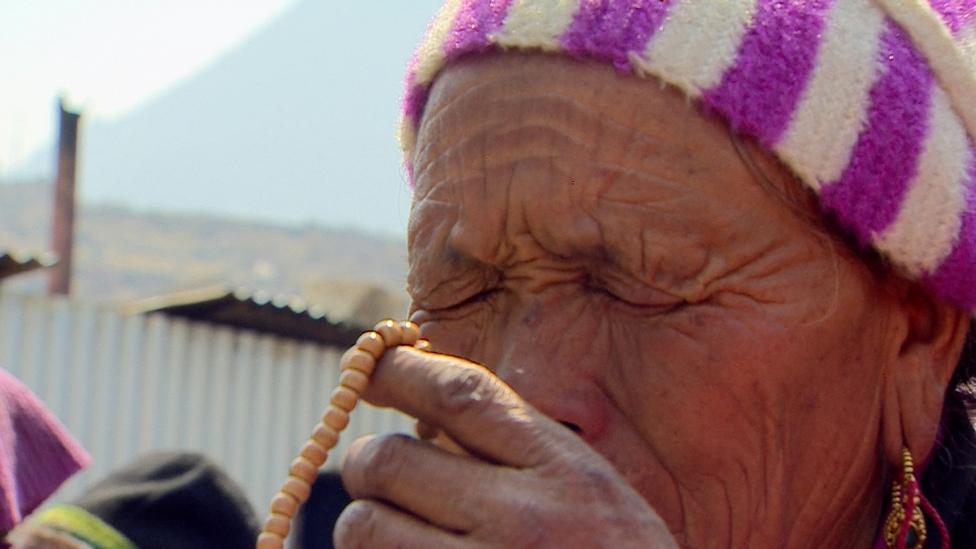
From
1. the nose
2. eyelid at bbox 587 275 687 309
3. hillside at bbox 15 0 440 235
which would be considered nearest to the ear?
eyelid at bbox 587 275 687 309

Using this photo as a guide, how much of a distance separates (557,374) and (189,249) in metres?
38.1

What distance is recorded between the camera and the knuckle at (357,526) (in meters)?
1.57

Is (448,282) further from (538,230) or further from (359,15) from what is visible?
(359,15)

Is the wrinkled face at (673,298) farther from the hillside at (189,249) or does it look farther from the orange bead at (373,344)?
the hillside at (189,249)

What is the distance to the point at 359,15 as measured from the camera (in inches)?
3937

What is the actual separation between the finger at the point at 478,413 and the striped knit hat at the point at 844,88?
571 millimetres

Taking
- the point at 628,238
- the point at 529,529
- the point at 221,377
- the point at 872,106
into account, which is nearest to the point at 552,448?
the point at 529,529

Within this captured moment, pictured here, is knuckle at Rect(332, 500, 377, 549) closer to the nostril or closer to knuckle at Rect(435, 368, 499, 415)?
knuckle at Rect(435, 368, 499, 415)

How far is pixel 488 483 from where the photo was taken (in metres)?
1.52

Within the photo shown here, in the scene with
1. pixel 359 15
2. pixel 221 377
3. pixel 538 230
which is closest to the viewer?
pixel 538 230

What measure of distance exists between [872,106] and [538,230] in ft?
1.50

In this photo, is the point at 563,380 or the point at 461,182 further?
the point at 461,182

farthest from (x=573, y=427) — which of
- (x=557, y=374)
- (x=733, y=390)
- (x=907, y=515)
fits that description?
(x=907, y=515)

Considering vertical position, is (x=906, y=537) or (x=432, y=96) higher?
(x=432, y=96)
